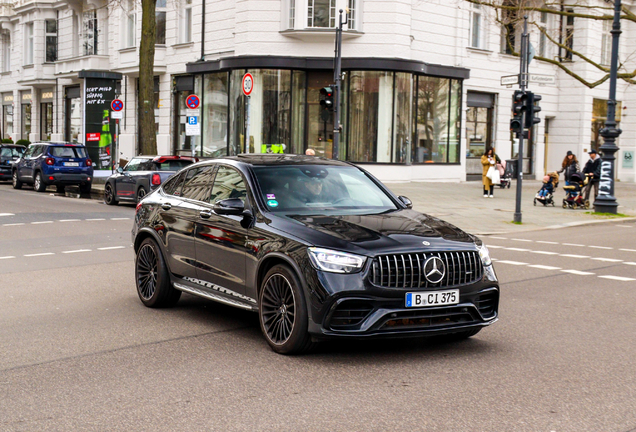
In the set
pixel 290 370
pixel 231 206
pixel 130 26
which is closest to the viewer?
pixel 290 370

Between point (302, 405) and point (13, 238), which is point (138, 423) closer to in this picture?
point (302, 405)

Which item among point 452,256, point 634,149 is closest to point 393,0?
point 634,149

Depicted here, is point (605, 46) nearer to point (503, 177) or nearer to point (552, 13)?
point (503, 177)

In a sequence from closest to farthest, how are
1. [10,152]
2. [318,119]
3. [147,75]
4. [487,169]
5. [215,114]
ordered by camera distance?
[487,169]
[147,75]
[318,119]
[10,152]
[215,114]

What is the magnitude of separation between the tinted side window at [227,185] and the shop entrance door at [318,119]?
78.6 ft

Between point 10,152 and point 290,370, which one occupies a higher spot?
point 10,152

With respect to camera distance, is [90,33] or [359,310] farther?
[90,33]

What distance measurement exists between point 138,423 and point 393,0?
2809 centimetres

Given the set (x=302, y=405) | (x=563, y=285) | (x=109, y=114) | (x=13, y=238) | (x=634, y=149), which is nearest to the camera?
(x=302, y=405)

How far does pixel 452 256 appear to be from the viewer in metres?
6.16

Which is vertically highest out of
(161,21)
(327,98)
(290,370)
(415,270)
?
(161,21)

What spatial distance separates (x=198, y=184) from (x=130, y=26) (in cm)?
3410

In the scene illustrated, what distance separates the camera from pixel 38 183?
27688 millimetres

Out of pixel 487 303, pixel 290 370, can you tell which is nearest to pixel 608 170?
pixel 487 303
